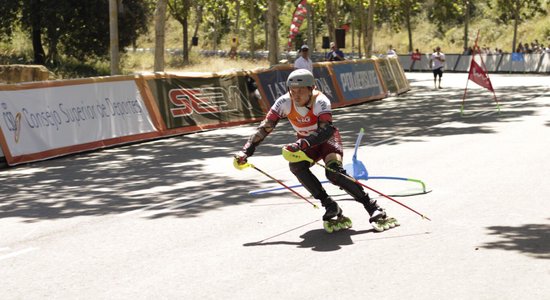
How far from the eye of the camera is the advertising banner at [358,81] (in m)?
28.1

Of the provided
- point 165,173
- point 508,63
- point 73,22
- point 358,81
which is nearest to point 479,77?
point 358,81

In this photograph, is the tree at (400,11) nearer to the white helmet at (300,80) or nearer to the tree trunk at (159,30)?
the tree trunk at (159,30)

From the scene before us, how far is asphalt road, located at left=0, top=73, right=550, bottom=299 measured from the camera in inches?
259

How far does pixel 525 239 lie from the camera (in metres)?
8.01

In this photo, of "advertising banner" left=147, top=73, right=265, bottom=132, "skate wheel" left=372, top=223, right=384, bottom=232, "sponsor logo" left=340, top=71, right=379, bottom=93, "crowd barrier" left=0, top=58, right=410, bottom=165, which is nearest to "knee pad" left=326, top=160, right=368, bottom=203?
"skate wheel" left=372, top=223, right=384, bottom=232

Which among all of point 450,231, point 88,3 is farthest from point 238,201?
point 88,3

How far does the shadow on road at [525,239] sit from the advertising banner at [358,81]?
63.7ft

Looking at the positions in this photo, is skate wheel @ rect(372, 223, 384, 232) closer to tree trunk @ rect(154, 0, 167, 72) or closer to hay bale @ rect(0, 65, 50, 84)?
tree trunk @ rect(154, 0, 167, 72)

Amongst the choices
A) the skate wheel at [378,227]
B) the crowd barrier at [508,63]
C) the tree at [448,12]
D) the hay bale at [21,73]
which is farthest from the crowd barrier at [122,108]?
the tree at [448,12]

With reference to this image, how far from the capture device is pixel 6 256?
308 inches

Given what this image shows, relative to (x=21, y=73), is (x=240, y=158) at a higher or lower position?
lower

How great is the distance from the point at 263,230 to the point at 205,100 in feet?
40.5

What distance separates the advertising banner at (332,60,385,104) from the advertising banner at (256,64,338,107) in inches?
23.9

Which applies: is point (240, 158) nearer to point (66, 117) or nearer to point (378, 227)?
point (378, 227)
